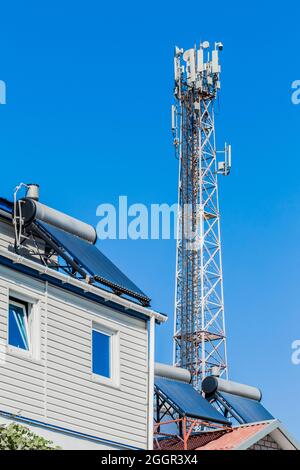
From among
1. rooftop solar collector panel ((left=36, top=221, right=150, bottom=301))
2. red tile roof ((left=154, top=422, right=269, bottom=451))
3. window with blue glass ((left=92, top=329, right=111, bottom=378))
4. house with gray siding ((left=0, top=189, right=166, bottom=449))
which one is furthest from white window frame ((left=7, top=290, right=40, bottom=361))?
red tile roof ((left=154, top=422, right=269, bottom=451))

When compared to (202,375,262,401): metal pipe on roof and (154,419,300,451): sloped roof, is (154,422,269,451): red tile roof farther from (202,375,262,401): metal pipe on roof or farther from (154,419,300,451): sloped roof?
(202,375,262,401): metal pipe on roof

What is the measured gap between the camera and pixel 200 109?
61.6m

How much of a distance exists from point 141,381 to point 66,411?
10.3ft

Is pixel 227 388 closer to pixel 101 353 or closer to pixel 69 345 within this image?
pixel 101 353

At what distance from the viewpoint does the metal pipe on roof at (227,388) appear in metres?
36.4

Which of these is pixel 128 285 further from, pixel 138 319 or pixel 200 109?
pixel 200 109

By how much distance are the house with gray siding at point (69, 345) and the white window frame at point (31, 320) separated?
0.07 ft

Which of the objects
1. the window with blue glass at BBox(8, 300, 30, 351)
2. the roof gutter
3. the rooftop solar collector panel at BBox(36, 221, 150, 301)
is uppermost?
the rooftop solar collector panel at BBox(36, 221, 150, 301)

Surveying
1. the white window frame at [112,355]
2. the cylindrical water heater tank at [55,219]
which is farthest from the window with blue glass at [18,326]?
the cylindrical water heater tank at [55,219]

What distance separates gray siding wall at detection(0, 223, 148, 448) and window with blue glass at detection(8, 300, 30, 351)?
31 cm

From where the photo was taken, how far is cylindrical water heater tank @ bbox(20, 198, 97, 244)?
29.3m

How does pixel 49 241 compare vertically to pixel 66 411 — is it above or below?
above
